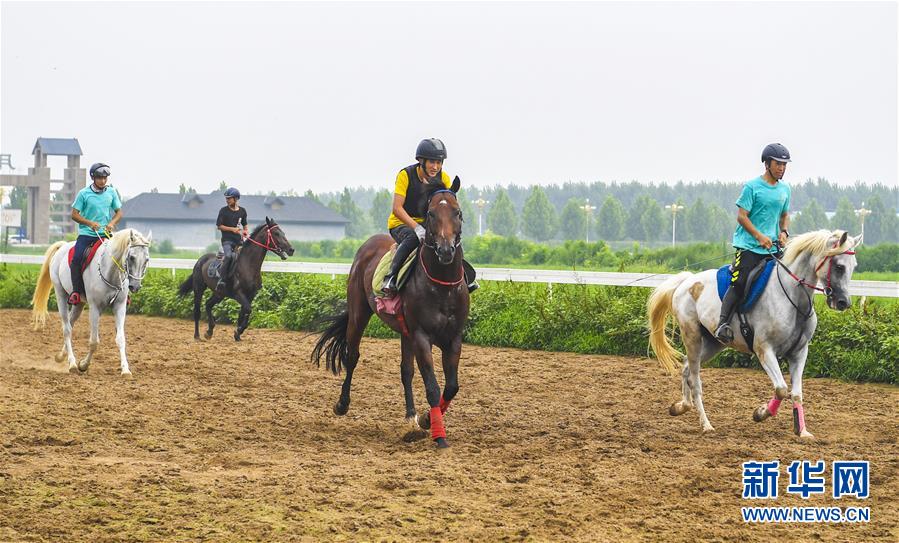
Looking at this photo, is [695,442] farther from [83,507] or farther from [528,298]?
[528,298]

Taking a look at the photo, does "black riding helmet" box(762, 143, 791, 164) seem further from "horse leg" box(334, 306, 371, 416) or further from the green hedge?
the green hedge

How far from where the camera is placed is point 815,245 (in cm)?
940

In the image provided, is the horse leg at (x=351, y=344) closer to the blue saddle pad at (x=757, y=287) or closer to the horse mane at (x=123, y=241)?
the blue saddle pad at (x=757, y=287)

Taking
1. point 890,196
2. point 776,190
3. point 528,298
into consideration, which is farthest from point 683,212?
point 776,190

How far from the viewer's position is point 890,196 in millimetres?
132500

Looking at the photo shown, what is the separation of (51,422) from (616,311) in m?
9.08

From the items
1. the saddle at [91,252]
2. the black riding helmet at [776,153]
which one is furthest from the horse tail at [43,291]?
the black riding helmet at [776,153]

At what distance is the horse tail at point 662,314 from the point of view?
1099cm

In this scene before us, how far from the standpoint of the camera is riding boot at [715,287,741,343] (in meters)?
9.80

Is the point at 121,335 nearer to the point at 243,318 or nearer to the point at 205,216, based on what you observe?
the point at 243,318

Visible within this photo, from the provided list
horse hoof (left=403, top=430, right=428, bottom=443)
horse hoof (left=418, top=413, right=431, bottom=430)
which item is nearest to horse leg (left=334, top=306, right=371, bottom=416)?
horse hoof (left=418, top=413, right=431, bottom=430)

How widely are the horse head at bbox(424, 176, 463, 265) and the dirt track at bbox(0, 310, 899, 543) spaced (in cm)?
175

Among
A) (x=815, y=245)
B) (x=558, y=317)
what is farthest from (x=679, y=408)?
(x=558, y=317)

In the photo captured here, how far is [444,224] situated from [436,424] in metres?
1.80
